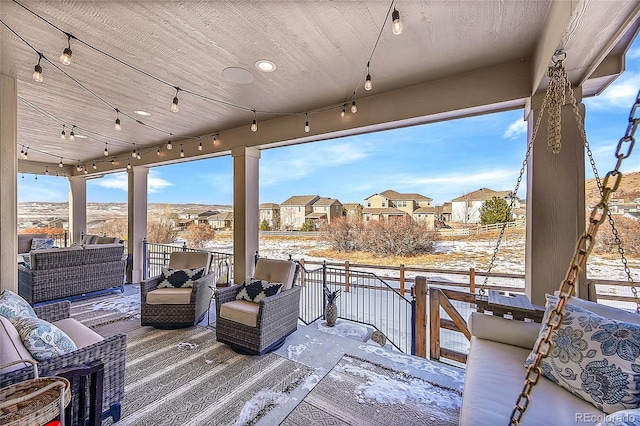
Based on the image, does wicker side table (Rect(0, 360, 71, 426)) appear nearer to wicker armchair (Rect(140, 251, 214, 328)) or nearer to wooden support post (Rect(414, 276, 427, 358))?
wicker armchair (Rect(140, 251, 214, 328))

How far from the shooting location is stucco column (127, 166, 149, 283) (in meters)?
5.63

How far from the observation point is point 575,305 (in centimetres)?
169

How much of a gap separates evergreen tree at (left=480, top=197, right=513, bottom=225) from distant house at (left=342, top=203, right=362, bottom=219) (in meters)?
2.08

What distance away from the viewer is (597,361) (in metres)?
1.36

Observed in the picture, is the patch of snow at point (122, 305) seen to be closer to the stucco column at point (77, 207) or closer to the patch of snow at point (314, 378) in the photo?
the patch of snow at point (314, 378)

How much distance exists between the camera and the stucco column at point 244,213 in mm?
4102

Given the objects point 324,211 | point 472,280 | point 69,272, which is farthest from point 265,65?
point 69,272

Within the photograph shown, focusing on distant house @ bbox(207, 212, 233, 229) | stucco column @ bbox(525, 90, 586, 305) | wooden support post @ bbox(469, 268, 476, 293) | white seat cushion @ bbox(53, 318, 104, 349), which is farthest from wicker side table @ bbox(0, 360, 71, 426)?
distant house @ bbox(207, 212, 233, 229)

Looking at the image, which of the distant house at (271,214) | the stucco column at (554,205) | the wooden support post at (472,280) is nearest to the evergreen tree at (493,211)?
the wooden support post at (472,280)

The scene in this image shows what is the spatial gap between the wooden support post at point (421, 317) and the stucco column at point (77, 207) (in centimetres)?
894

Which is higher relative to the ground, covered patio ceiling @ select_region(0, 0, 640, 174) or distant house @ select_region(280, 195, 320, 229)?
covered patio ceiling @ select_region(0, 0, 640, 174)

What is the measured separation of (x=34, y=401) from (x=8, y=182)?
2.36 metres

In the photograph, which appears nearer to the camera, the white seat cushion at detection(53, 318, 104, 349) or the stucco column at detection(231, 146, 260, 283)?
the white seat cushion at detection(53, 318, 104, 349)

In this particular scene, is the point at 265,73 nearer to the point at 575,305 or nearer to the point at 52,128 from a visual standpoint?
the point at 575,305
